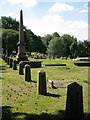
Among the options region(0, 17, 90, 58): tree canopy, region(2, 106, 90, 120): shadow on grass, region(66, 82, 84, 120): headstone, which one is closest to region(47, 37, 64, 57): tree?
region(0, 17, 90, 58): tree canopy

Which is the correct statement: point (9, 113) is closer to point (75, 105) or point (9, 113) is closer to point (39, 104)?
point (39, 104)

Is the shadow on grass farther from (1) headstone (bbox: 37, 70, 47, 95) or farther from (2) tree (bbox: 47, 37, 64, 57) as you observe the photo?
(2) tree (bbox: 47, 37, 64, 57)

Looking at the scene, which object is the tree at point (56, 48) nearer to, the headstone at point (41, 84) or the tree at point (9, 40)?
the tree at point (9, 40)

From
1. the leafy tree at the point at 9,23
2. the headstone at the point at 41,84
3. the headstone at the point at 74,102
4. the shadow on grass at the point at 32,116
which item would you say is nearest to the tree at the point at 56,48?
the leafy tree at the point at 9,23

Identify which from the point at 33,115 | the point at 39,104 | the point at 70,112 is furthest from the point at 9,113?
the point at 70,112

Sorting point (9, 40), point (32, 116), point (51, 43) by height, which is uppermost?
point (51, 43)

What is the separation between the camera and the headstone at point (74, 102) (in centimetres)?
448

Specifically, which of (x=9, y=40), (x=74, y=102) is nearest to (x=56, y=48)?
(x=9, y=40)

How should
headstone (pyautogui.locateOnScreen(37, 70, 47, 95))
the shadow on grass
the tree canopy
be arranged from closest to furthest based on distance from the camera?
the shadow on grass, headstone (pyautogui.locateOnScreen(37, 70, 47, 95)), the tree canopy

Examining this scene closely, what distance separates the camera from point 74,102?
452 centimetres

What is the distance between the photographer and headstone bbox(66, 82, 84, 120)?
177 inches

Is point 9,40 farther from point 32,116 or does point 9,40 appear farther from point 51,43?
point 32,116

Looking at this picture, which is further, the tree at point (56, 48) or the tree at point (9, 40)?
the tree at point (56, 48)

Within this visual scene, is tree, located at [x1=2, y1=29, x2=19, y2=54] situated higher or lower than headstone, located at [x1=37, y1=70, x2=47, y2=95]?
higher
